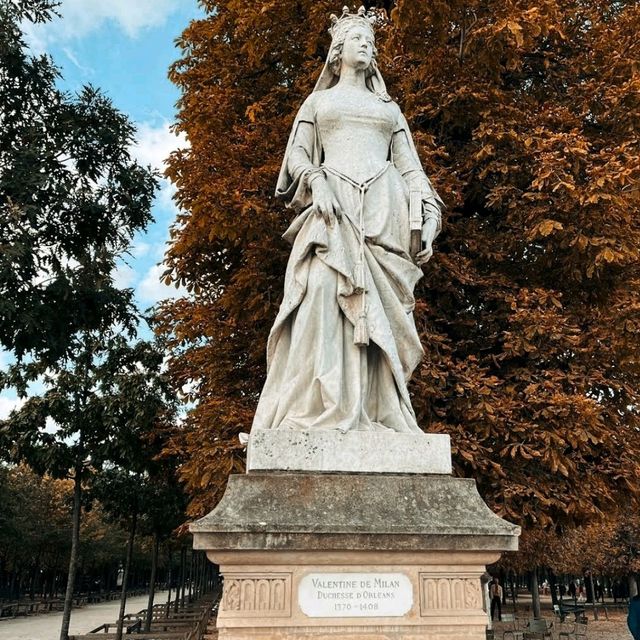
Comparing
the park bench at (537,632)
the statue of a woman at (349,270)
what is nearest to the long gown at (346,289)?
the statue of a woman at (349,270)

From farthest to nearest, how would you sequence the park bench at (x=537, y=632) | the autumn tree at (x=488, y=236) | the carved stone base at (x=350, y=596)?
the park bench at (x=537, y=632), the autumn tree at (x=488, y=236), the carved stone base at (x=350, y=596)

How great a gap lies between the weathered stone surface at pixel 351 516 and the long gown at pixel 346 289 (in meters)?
0.45

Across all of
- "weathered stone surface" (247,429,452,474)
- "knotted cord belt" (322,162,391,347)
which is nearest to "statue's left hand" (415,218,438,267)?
"knotted cord belt" (322,162,391,347)

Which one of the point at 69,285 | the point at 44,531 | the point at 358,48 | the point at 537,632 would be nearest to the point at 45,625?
the point at 44,531

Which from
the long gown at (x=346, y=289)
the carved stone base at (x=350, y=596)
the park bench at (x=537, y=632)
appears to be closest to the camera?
the carved stone base at (x=350, y=596)

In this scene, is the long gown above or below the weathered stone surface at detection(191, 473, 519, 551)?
above

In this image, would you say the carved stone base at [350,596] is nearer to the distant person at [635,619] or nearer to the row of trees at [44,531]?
the distant person at [635,619]

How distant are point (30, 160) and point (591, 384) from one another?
870 centimetres

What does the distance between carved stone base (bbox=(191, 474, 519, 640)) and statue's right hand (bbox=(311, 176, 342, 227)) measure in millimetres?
1723

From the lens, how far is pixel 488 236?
11.3 metres

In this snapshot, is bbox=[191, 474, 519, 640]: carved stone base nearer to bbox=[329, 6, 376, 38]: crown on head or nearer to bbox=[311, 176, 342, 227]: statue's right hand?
bbox=[311, 176, 342, 227]: statue's right hand

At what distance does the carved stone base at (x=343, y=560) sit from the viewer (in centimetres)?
373

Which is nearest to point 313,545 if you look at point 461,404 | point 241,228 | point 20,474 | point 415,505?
point 415,505

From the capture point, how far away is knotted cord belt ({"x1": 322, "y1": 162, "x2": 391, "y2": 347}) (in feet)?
15.2
